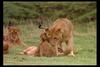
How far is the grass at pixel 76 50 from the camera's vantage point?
17.9 feet

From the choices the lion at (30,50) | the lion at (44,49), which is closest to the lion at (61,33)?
the lion at (44,49)

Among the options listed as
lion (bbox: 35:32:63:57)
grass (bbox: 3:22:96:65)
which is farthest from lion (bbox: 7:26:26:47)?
lion (bbox: 35:32:63:57)

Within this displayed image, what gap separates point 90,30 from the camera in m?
5.54

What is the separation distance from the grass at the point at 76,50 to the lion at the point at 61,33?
0.19ft

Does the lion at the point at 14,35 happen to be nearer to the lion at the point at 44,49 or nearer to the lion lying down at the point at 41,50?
the lion lying down at the point at 41,50

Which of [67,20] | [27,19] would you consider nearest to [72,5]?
[67,20]

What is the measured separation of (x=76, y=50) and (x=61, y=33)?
25cm

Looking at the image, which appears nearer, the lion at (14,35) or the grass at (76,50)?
the grass at (76,50)

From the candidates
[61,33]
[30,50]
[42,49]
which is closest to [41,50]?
[42,49]

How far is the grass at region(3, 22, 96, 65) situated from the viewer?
5457mm

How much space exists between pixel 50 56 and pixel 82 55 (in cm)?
35

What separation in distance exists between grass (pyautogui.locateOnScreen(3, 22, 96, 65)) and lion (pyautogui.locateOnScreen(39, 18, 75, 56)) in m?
0.06

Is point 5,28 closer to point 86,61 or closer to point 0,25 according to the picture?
point 0,25

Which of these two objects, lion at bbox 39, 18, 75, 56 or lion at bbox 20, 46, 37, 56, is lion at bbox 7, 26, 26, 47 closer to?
lion at bbox 20, 46, 37, 56
